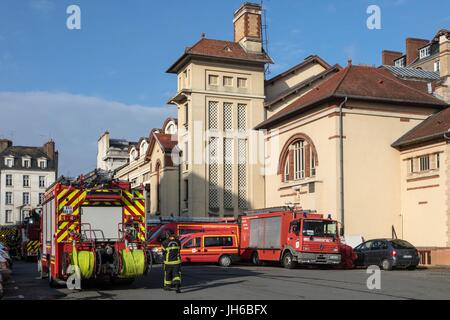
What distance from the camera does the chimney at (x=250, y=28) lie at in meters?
49.6

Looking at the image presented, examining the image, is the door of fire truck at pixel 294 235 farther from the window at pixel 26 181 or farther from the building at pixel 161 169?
the window at pixel 26 181

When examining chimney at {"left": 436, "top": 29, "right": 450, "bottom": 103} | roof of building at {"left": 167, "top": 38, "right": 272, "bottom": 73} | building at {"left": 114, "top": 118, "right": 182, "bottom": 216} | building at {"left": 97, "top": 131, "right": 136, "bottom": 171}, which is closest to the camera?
chimney at {"left": 436, "top": 29, "right": 450, "bottom": 103}

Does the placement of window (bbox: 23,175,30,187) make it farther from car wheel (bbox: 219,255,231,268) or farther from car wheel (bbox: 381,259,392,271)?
car wheel (bbox: 381,259,392,271)

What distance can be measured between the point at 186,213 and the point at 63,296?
31.9 m

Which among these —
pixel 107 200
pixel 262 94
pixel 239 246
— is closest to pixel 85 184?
pixel 107 200

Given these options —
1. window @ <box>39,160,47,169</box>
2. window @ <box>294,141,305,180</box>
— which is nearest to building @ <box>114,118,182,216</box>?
window @ <box>294,141,305,180</box>

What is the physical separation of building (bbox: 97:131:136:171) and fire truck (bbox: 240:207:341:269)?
49.3 m

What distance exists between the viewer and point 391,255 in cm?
2859

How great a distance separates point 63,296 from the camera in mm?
16625

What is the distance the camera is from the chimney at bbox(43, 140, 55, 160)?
104 meters

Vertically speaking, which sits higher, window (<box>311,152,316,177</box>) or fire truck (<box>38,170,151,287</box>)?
window (<box>311,152,316,177</box>)

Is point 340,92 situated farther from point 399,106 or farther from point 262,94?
point 262,94

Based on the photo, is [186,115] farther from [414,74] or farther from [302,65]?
[414,74]

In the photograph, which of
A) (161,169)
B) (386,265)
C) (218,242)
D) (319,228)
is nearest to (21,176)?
(161,169)
